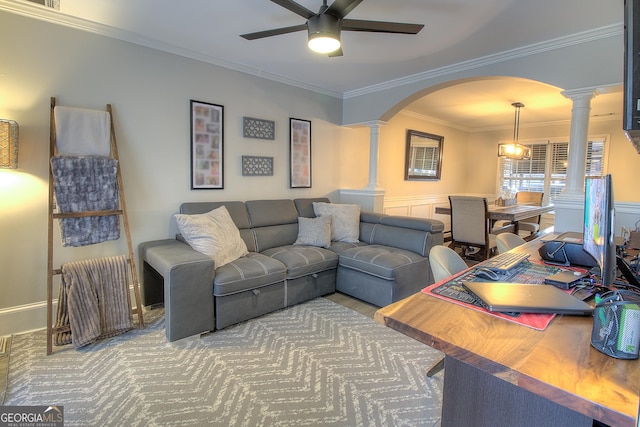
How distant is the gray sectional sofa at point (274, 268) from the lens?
8.00ft

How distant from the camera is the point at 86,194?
254cm

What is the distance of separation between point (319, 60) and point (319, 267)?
2154 mm

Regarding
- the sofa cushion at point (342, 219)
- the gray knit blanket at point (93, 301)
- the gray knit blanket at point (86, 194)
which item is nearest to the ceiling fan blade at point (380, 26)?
the gray knit blanket at point (86, 194)

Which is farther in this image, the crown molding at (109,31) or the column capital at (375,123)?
the column capital at (375,123)

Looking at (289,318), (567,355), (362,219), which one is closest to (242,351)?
(289,318)

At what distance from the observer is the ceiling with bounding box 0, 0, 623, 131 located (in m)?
2.35

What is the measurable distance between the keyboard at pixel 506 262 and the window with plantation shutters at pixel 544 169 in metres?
5.58

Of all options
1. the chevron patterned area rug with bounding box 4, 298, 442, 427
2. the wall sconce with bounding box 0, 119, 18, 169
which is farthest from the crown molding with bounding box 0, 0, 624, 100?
the chevron patterned area rug with bounding box 4, 298, 442, 427

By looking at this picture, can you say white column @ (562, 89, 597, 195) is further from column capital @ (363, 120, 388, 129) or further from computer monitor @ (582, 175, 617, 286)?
column capital @ (363, 120, 388, 129)

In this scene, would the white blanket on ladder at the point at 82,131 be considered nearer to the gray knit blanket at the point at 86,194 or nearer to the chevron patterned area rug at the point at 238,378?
the gray knit blanket at the point at 86,194

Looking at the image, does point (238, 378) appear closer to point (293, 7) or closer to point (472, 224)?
point (293, 7)

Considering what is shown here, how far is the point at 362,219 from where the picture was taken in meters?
4.16

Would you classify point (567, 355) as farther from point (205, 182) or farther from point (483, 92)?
point (483, 92)

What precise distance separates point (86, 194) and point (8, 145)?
54cm
